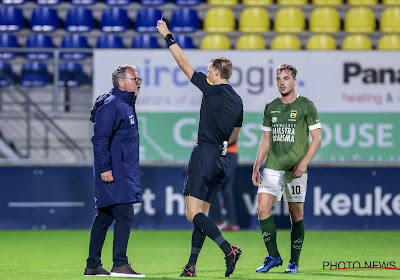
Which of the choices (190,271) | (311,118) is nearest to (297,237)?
(311,118)

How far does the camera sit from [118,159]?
786 centimetres

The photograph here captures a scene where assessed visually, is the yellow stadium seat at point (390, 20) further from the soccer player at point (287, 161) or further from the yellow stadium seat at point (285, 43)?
the soccer player at point (287, 161)

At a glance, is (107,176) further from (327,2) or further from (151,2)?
(327,2)

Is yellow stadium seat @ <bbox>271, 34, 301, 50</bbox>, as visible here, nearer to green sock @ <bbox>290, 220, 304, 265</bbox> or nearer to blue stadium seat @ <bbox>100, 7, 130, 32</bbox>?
blue stadium seat @ <bbox>100, 7, 130, 32</bbox>

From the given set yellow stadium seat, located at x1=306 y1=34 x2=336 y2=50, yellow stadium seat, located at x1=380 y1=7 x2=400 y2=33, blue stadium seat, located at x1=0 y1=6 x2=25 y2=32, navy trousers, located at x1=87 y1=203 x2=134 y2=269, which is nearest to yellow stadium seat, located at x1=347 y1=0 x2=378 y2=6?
yellow stadium seat, located at x1=380 y1=7 x2=400 y2=33

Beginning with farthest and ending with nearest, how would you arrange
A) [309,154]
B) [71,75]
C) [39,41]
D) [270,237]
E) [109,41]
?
[39,41] < [109,41] < [71,75] < [270,237] < [309,154]

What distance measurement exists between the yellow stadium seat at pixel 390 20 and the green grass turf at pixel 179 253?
456cm

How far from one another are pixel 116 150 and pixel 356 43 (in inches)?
371

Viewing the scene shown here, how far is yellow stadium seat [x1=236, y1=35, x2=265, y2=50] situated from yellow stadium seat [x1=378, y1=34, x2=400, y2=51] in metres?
2.12

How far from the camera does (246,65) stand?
575 inches

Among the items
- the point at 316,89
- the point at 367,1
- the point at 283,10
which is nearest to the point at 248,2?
the point at 283,10

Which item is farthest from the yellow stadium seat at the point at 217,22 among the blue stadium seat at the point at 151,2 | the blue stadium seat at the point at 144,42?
the blue stadium seat at the point at 144,42

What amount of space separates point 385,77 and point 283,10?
302cm

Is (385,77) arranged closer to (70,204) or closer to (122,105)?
(70,204)
